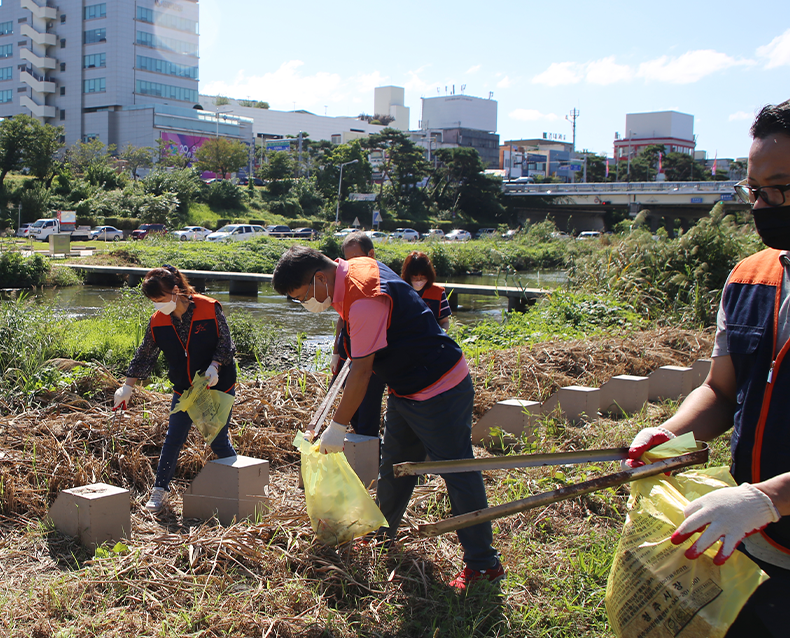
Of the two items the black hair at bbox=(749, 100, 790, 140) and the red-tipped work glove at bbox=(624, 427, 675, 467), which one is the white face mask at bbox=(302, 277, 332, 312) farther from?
the black hair at bbox=(749, 100, 790, 140)

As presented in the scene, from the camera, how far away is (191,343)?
387 cm

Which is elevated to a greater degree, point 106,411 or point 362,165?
point 362,165

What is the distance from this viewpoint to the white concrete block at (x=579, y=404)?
16.2 feet

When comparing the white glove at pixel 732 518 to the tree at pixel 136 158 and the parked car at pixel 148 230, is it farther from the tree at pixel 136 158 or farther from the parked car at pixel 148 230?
the tree at pixel 136 158

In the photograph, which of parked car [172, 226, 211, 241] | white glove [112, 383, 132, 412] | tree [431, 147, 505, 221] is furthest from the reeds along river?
tree [431, 147, 505, 221]

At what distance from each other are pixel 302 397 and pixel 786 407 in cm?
423

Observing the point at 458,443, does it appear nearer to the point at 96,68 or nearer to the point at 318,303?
the point at 318,303

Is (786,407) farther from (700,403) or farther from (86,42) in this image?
(86,42)

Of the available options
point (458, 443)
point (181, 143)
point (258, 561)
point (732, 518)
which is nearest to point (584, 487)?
point (732, 518)

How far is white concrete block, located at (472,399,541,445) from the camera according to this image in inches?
181

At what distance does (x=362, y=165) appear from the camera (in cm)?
5656

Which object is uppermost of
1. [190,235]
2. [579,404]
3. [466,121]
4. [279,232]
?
[466,121]

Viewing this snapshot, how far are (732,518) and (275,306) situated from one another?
1669cm

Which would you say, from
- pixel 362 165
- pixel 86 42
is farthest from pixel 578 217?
pixel 86 42
